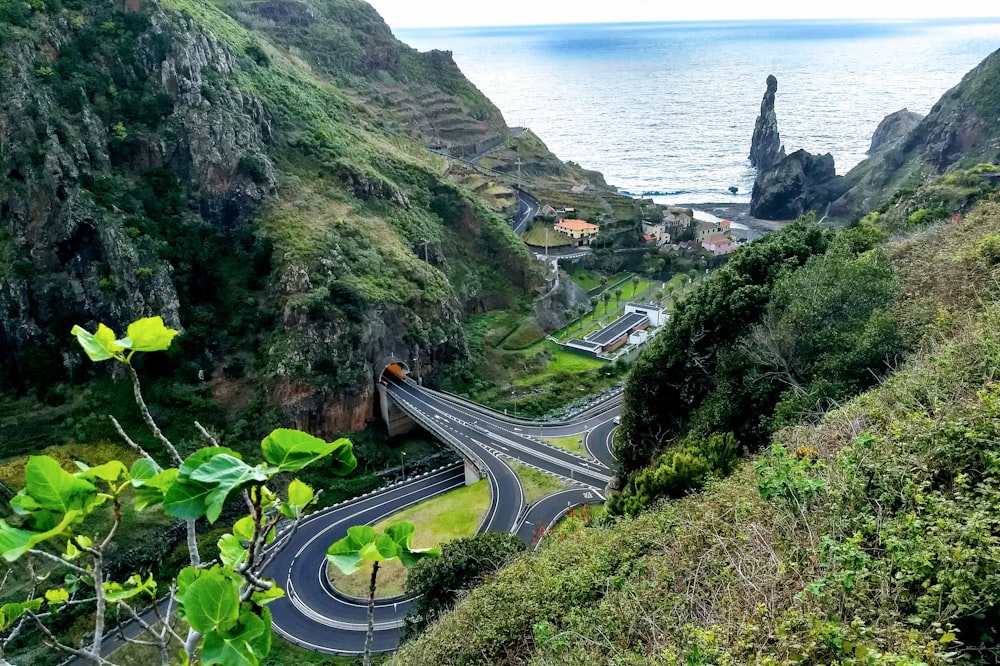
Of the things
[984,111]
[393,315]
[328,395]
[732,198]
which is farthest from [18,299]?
[984,111]

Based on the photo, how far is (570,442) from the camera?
42531 mm

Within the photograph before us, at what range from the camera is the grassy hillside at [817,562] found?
6914 millimetres

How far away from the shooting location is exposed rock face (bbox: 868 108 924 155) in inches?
5187

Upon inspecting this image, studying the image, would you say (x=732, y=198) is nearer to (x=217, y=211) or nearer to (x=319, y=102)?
(x=319, y=102)

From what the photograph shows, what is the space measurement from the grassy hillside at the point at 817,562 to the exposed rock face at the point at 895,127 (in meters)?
143

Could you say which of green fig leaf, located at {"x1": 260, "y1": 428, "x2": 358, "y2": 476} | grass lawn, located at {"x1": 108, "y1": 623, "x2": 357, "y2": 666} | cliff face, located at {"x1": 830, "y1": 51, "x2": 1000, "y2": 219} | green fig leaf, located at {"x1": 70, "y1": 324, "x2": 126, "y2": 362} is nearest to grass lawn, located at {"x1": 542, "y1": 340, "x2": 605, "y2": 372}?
grass lawn, located at {"x1": 108, "y1": 623, "x2": 357, "y2": 666}

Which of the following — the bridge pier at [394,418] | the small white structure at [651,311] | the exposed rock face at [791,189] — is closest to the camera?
the bridge pier at [394,418]

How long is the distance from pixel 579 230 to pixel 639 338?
985 inches

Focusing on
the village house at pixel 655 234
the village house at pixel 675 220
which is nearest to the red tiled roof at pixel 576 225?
the village house at pixel 655 234

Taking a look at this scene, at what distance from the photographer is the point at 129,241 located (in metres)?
45.2

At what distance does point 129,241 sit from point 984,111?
4610 inches

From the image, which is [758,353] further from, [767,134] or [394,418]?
[767,134]

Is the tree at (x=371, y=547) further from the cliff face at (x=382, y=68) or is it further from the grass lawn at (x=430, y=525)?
the cliff face at (x=382, y=68)

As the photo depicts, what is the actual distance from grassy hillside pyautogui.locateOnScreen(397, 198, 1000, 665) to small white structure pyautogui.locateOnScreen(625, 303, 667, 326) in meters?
48.7
